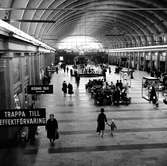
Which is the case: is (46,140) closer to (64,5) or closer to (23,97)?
(23,97)

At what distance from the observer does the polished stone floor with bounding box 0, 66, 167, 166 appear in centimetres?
853

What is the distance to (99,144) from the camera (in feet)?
33.3

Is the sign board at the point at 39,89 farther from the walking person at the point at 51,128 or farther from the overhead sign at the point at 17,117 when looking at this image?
the overhead sign at the point at 17,117

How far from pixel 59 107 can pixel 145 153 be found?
9.29 metres

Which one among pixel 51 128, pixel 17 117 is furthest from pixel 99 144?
pixel 17 117

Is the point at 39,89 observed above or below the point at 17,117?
above

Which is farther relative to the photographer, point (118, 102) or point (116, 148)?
point (118, 102)

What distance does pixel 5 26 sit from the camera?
755cm

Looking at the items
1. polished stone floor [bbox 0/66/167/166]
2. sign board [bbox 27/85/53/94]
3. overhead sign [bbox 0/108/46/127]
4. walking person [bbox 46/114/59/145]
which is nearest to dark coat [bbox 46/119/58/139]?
walking person [bbox 46/114/59/145]

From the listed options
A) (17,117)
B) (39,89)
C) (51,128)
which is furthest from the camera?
(39,89)

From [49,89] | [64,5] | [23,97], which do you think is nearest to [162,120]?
[49,89]

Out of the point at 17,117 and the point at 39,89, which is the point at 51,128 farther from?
the point at 17,117

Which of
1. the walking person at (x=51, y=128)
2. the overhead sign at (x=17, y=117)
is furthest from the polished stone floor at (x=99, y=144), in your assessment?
the overhead sign at (x=17, y=117)

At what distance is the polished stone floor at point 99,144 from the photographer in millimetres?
8531
